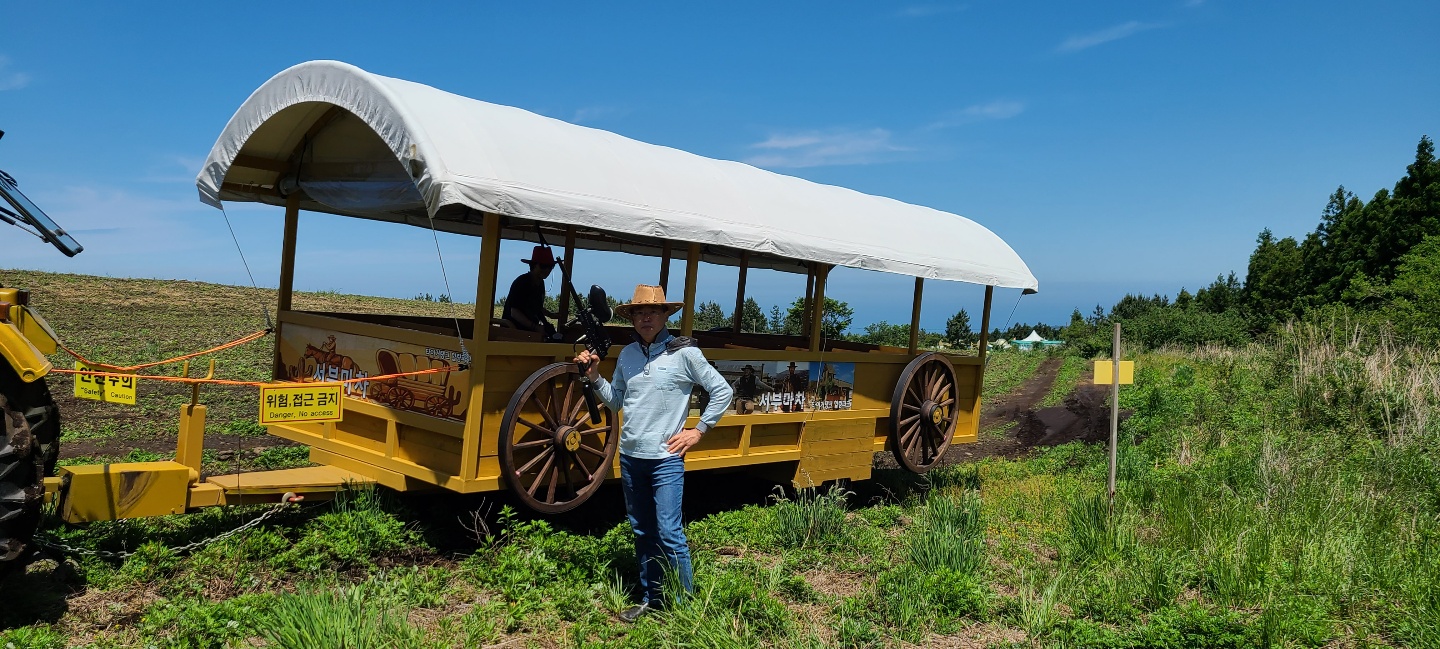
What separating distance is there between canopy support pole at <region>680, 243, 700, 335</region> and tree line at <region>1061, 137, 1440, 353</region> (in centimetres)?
2015

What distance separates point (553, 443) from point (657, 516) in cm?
133

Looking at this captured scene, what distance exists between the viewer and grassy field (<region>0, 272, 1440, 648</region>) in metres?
4.94

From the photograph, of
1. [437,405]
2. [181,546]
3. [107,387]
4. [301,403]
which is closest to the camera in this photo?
[107,387]

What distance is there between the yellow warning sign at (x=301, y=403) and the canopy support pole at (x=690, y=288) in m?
2.68

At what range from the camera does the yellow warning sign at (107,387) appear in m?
5.10

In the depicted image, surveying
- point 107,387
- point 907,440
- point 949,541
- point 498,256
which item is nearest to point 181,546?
point 107,387

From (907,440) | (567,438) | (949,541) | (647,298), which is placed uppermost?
(647,298)

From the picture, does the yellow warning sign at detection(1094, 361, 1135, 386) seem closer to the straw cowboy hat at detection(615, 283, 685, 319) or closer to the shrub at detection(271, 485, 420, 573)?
the straw cowboy hat at detection(615, 283, 685, 319)

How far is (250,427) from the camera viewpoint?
10.4m

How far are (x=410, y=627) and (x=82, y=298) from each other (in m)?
19.7

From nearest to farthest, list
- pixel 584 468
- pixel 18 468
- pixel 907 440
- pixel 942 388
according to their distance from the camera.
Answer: pixel 18 468
pixel 584 468
pixel 907 440
pixel 942 388

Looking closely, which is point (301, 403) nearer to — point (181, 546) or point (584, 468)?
point (181, 546)

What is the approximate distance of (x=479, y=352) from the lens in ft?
19.4

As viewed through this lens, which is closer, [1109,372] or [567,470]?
[567,470]
